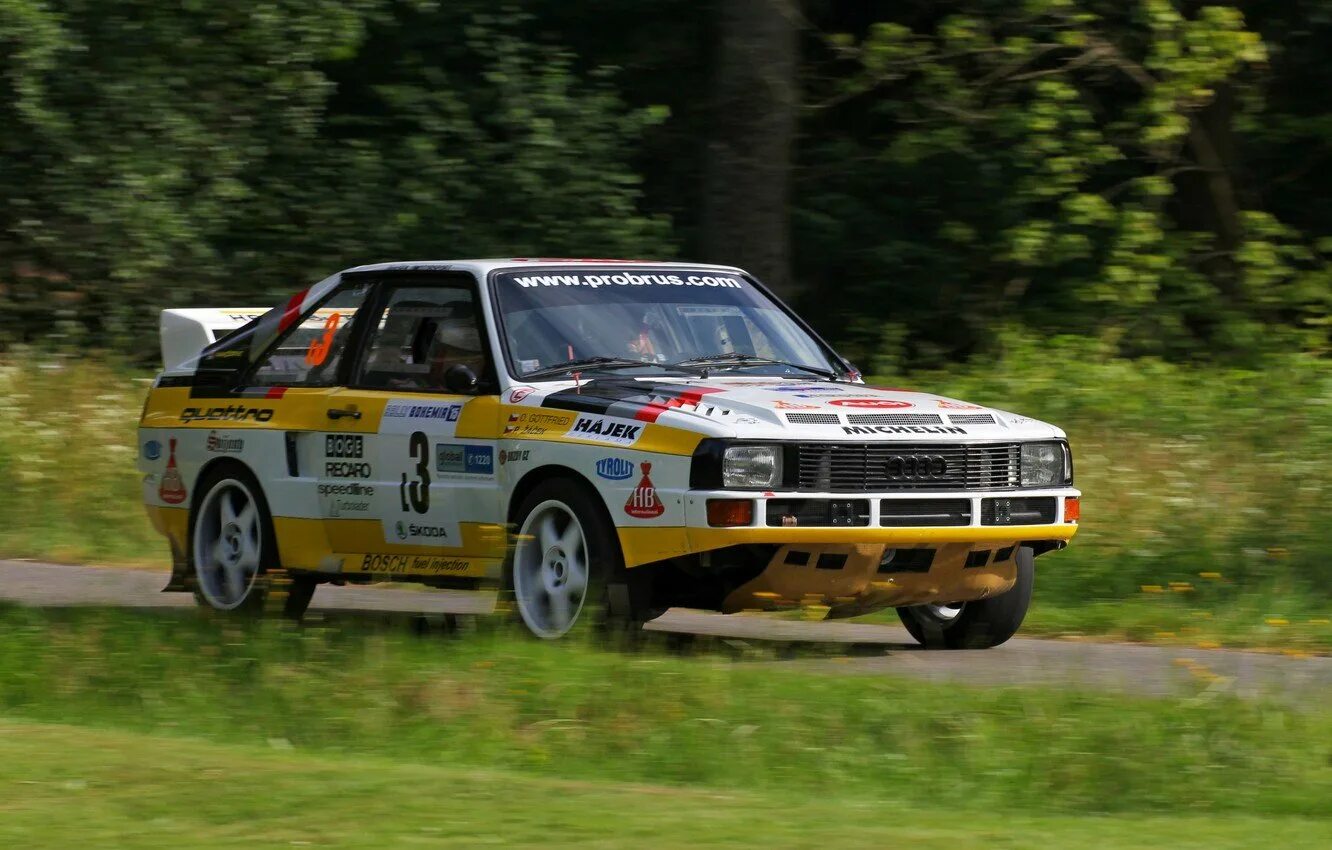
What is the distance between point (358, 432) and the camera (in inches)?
396

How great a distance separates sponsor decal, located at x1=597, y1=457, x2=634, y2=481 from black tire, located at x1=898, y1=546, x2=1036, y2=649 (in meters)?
1.88

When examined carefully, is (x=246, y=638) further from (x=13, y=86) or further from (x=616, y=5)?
(x=616, y=5)

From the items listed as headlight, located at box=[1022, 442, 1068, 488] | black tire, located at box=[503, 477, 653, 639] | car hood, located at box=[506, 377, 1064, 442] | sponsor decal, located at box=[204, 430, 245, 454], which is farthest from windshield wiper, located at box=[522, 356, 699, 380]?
sponsor decal, located at box=[204, 430, 245, 454]

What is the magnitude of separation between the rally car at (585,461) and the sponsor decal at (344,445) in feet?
0.04

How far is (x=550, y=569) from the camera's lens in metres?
9.12

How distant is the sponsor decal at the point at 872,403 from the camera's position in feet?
29.3

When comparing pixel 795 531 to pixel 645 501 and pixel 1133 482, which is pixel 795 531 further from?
pixel 1133 482

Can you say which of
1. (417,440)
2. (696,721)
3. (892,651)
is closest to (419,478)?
(417,440)

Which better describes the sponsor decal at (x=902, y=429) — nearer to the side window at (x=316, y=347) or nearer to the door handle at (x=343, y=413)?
the door handle at (x=343, y=413)

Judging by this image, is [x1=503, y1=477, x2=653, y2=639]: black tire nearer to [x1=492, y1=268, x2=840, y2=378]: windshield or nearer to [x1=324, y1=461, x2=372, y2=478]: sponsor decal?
[x1=492, y1=268, x2=840, y2=378]: windshield

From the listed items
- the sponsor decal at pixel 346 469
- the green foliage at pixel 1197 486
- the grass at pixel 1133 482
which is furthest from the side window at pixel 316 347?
the green foliage at pixel 1197 486

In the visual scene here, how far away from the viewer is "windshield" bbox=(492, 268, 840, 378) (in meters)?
9.70

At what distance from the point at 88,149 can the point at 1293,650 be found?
12.5 m

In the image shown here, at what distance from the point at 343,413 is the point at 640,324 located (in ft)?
4.64
